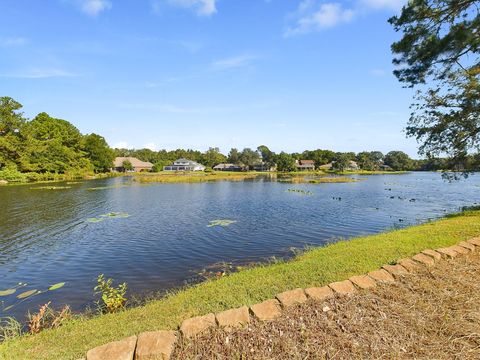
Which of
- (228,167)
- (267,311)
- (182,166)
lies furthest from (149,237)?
(228,167)

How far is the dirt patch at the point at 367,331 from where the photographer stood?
3.66m

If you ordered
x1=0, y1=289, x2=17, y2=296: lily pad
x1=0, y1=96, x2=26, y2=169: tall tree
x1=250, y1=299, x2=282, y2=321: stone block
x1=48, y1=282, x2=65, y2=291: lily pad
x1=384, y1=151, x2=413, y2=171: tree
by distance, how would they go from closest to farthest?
x1=250, y1=299, x2=282, y2=321: stone block < x1=0, y1=289, x2=17, y2=296: lily pad < x1=48, y1=282, x2=65, y2=291: lily pad < x1=0, y1=96, x2=26, y2=169: tall tree < x1=384, y1=151, x2=413, y2=171: tree

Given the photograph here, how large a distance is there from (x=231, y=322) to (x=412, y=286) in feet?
11.9

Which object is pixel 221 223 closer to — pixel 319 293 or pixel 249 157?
pixel 319 293

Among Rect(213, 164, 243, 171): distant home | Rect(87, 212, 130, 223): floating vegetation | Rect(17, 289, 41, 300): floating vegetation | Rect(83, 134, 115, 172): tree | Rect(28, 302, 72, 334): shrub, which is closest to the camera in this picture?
Rect(28, 302, 72, 334): shrub

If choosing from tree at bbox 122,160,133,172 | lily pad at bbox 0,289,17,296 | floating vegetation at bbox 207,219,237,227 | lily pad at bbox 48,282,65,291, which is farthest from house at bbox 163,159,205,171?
lily pad at bbox 0,289,17,296

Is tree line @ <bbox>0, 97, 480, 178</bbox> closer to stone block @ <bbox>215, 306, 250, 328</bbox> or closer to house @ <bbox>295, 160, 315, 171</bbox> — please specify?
house @ <bbox>295, 160, 315, 171</bbox>

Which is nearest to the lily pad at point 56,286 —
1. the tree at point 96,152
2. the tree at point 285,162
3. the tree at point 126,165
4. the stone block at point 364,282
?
the stone block at point 364,282

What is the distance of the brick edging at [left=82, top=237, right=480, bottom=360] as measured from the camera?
3.84 metres

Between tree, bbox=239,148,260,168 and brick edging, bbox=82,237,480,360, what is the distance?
114 metres

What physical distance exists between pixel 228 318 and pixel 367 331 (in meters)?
2.12

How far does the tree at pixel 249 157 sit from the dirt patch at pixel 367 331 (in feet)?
377

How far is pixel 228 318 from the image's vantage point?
4.48 metres

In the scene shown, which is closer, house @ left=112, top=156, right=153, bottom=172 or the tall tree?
the tall tree
